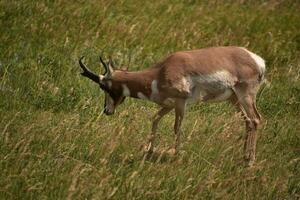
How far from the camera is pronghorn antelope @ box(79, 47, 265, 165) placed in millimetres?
8734

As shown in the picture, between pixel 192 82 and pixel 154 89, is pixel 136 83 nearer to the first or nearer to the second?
pixel 154 89

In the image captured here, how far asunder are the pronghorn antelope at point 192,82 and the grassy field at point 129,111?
252mm

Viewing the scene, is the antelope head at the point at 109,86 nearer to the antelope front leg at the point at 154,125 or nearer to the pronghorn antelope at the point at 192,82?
the pronghorn antelope at the point at 192,82

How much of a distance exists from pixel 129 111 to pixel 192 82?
138 centimetres

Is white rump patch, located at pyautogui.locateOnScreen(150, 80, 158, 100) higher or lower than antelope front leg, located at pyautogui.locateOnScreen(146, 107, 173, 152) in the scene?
higher

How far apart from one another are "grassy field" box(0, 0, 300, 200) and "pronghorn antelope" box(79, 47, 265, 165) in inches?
9.9

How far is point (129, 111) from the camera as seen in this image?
9805 millimetres

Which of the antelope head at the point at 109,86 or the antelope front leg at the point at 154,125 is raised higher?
the antelope head at the point at 109,86

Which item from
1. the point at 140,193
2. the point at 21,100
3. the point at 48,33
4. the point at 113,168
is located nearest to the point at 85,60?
the point at 48,33

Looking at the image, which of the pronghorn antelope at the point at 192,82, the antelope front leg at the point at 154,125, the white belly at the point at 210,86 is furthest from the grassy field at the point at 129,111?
the white belly at the point at 210,86

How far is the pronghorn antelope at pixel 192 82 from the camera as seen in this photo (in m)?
8.73

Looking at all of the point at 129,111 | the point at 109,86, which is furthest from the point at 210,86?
the point at 129,111

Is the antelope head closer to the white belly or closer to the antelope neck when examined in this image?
the antelope neck

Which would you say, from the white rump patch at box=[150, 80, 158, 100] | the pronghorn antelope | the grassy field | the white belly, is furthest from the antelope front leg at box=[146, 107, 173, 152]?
the white belly
